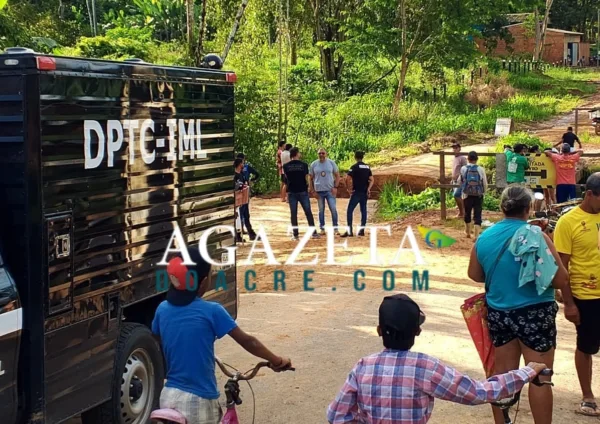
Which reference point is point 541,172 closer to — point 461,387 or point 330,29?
point 461,387

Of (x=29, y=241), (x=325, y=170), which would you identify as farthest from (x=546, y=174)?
(x=29, y=241)

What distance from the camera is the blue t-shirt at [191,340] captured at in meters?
4.15

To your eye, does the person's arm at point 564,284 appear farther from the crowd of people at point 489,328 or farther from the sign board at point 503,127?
the sign board at point 503,127

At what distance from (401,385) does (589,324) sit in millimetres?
3023

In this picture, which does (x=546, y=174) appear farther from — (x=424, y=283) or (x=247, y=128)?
(x=247, y=128)

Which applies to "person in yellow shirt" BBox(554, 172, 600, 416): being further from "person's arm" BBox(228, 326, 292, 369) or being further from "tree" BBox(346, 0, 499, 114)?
"tree" BBox(346, 0, 499, 114)

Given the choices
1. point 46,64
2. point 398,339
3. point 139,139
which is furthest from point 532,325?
point 46,64

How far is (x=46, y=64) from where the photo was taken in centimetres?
487

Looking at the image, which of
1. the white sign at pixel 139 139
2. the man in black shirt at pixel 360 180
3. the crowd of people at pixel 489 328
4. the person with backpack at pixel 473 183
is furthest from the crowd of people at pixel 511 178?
the white sign at pixel 139 139

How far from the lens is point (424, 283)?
465 inches

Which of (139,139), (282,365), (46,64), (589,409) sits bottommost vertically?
(589,409)

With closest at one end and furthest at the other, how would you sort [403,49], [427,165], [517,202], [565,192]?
[517,202] < [565,192] < [427,165] < [403,49]

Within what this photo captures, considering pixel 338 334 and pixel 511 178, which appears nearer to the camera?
pixel 338 334

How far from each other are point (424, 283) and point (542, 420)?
6550mm
